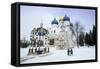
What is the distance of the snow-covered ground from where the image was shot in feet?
7.03

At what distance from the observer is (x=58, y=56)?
2295mm

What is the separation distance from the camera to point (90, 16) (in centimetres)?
244

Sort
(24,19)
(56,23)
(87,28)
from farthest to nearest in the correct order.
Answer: (87,28) → (56,23) → (24,19)

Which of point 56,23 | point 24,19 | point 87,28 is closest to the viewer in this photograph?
point 24,19

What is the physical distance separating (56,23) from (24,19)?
0.33 metres

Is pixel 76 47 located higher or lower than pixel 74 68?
higher

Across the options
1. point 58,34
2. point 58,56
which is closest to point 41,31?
point 58,34

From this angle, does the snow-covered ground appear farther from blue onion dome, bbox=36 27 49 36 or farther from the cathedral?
blue onion dome, bbox=36 27 49 36

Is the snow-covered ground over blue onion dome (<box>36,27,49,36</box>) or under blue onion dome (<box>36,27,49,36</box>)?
under

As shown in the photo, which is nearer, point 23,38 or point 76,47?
point 23,38

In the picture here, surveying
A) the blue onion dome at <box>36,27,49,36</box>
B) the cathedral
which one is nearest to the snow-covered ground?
the cathedral

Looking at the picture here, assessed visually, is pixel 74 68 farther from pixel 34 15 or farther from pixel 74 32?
pixel 34 15

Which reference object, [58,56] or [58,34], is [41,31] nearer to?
[58,34]
